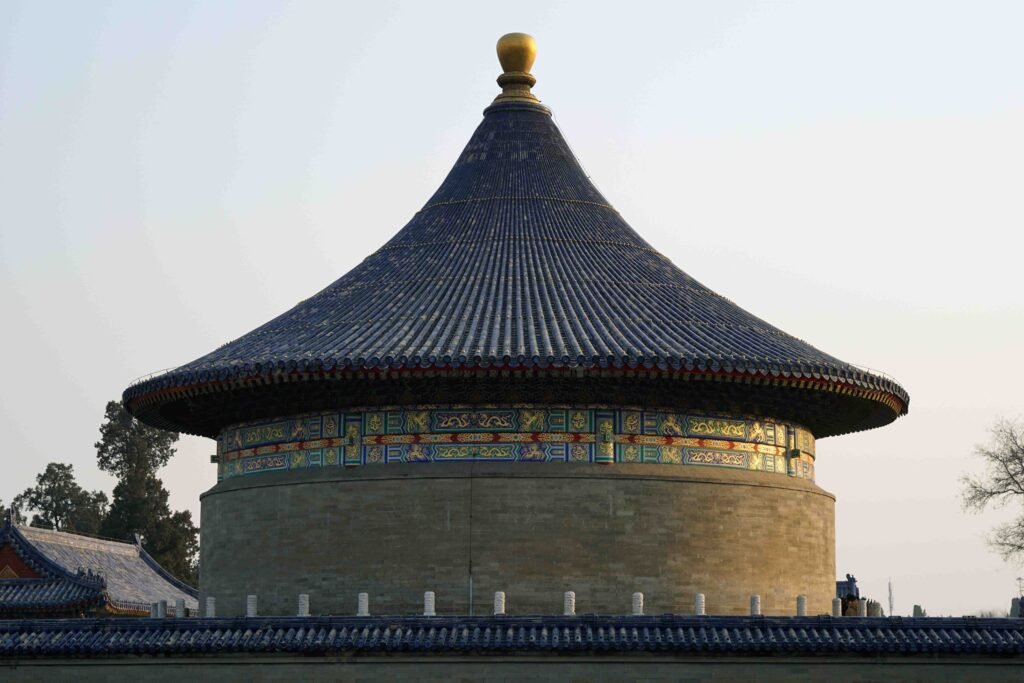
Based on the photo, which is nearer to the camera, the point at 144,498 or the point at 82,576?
the point at 82,576

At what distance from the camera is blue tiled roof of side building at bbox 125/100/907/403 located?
25.0 meters

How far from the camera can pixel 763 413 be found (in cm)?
2666

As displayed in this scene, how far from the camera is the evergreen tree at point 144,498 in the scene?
63250 millimetres

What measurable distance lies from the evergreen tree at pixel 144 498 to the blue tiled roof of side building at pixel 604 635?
41246mm

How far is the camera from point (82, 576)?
38469 mm

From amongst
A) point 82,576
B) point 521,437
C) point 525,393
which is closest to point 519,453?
point 521,437

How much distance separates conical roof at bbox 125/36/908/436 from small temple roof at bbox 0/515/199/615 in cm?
934

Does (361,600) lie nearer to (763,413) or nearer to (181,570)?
(763,413)

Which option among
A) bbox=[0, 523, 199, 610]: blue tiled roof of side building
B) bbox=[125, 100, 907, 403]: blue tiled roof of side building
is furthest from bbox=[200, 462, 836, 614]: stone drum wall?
bbox=[0, 523, 199, 610]: blue tiled roof of side building

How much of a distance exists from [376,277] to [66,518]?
4604 cm

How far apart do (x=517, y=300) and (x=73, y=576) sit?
52.2 ft

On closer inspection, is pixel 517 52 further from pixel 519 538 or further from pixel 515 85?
pixel 519 538

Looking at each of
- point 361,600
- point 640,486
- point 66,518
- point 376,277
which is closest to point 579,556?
point 640,486

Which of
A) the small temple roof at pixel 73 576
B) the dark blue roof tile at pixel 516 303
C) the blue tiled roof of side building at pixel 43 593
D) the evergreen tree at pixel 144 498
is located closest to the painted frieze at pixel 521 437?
the dark blue roof tile at pixel 516 303
